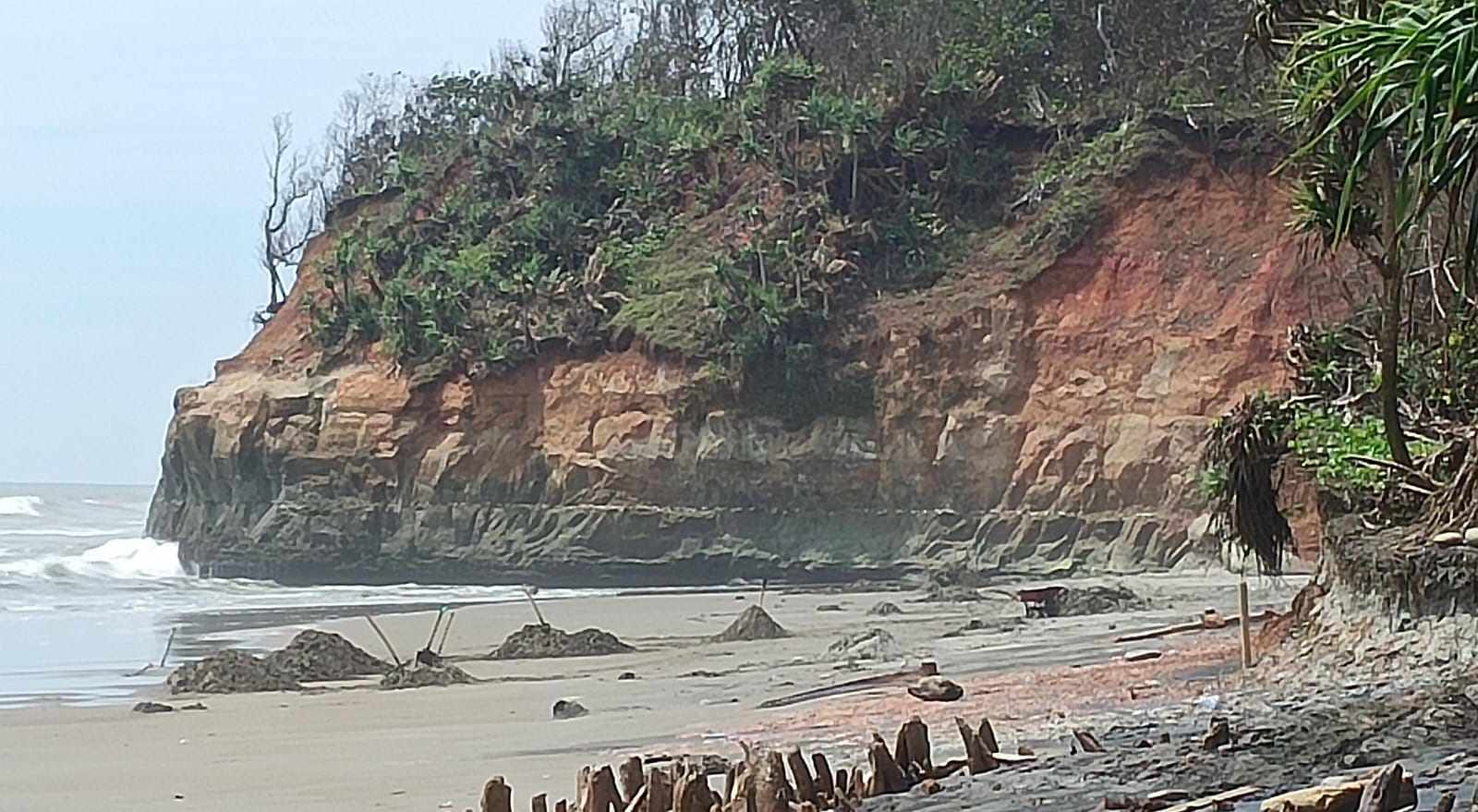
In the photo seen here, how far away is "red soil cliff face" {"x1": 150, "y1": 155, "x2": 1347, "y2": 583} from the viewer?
111ft

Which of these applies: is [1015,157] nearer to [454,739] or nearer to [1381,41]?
[454,739]

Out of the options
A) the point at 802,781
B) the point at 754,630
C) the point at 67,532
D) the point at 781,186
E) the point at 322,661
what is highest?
the point at 781,186

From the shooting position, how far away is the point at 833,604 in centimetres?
2758

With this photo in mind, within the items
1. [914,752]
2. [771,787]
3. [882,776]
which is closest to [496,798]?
[771,787]

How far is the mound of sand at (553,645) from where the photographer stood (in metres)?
21.5

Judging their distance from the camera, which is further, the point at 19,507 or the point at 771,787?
the point at 19,507

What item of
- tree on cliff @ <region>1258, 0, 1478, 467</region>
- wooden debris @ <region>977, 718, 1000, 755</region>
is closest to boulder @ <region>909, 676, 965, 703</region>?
tree on cliff @ <region>1258, 0, 1478, 467</region>

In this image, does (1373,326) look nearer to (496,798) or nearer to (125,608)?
(496,798)

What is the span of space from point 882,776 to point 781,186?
31024 mm

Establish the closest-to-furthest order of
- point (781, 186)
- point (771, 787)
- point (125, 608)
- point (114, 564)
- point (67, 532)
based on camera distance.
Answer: point (771, 787)
point (125, 608)
point (781, 186)
point (114, 564)
point (67, 532)

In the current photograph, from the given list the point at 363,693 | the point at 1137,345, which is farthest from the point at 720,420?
the point at 363,693

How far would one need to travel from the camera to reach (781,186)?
39094 millimetres

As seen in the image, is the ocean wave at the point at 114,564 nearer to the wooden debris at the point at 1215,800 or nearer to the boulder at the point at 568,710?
the boulder at the point at 568,710

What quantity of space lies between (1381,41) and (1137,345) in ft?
85.1
